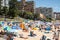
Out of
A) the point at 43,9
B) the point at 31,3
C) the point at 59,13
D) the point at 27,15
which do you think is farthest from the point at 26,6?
the point at 59,13

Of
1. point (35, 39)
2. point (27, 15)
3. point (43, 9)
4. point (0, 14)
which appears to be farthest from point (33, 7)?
point (35, 39)

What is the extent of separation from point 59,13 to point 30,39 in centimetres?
12465

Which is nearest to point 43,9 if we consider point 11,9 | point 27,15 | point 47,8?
point 47,8

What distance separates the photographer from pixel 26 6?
286ft

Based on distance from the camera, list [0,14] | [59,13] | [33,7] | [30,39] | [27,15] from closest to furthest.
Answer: [30,39] → [0,14] → [27,15] → [33,7] → [59,13]

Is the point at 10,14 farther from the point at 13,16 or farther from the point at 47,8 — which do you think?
the point at 47,8

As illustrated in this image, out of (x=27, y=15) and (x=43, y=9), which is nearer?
(x=27, y=15)

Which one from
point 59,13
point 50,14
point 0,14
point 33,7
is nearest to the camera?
point 0,14

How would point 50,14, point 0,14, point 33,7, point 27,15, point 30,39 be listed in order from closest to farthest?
point 30,39, point 0,14, point 27,15, point 33,7, point 50,14

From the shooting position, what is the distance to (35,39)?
1549 centimetres

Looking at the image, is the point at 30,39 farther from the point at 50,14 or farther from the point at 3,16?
the point at 50,14

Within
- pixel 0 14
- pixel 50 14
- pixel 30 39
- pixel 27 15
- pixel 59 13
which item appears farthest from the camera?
pixel 59 13

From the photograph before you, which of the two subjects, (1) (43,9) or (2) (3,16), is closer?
(2) (3,16)

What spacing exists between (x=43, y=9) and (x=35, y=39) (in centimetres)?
10872
